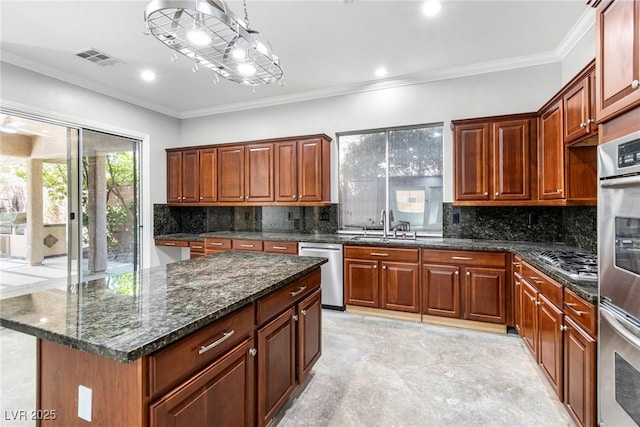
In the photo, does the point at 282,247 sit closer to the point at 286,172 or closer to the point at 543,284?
the point at 286,172

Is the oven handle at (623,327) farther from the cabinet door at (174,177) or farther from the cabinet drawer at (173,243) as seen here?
the cabinet door at (174,177)

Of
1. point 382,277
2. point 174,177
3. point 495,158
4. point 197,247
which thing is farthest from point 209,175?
point 495,158

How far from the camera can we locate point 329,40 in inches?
119

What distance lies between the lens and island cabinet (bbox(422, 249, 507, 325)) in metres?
3.09

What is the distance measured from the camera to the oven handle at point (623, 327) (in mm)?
1230

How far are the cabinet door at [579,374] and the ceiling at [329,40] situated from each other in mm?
2532

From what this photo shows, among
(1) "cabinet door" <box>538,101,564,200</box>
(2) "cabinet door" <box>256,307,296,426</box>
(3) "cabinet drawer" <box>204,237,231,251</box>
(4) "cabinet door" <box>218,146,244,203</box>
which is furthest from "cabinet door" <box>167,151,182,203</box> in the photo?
(1) "cabinet door" <box>538,101,564,200</box>

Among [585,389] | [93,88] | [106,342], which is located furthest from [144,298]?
[93,88]

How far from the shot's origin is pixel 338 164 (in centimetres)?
446

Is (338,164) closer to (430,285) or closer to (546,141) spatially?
(430,285)

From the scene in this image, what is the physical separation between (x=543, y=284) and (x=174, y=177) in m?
5.03

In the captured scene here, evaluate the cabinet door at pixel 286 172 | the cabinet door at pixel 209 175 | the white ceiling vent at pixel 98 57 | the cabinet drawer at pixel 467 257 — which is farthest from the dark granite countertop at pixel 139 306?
the cabinet door at pixel 209 175

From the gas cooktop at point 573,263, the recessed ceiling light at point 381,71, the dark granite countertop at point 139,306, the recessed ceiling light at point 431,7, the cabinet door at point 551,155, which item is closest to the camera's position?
the dark granite countertop at point 139,306

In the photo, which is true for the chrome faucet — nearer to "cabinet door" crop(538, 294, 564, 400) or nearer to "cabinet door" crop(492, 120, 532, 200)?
"cabinet door" crop(492, 120, 532, 200)
